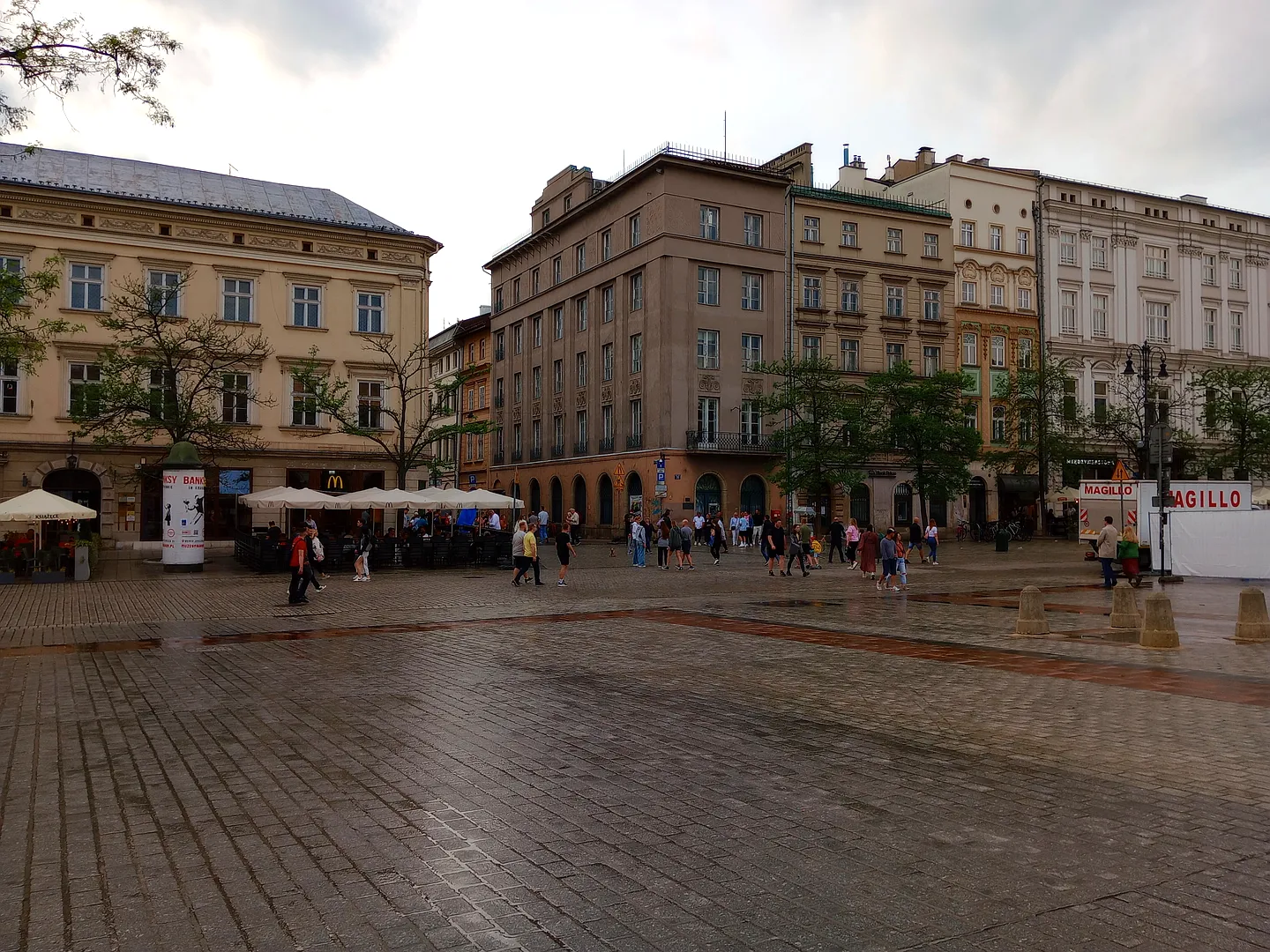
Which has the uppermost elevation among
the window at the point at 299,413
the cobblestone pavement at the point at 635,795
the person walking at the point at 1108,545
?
the window at the point at 299,413

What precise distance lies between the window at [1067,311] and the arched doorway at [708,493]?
2580 centimetres

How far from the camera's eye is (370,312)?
4459 cm

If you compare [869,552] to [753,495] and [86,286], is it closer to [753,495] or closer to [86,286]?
→ [753,495]

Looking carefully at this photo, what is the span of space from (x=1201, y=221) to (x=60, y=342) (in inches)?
2555

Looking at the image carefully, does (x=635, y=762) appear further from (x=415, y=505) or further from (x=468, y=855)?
(x=415, y=505)

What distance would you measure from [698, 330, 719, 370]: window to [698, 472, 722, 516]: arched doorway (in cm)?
533

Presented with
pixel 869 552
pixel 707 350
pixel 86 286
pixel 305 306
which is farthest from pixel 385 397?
pixel 869 552

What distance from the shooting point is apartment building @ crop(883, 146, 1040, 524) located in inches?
2248

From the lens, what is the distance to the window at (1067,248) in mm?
60094

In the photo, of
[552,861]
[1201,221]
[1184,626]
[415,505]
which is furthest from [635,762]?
[1201,221]

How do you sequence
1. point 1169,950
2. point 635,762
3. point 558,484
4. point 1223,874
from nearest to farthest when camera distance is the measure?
point 1169,950, point 1223,874, point 635,762, point 558,484

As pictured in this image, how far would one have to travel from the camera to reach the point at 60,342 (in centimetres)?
3878

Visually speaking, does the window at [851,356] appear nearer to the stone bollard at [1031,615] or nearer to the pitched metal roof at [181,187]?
the pitched metal roof at [181,187]

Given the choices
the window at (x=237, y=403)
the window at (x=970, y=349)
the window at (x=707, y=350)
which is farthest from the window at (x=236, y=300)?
the window at (x=970, y=349)
